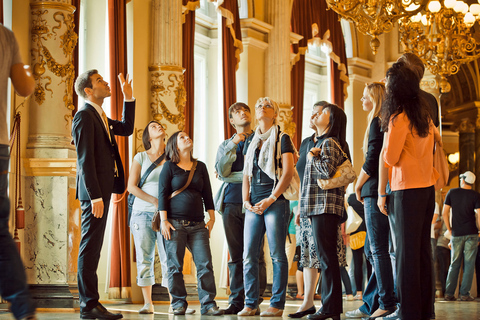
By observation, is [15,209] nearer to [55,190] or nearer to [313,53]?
[55,190]

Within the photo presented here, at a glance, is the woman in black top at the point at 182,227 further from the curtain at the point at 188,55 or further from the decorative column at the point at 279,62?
the decorative column at the point at 279,62

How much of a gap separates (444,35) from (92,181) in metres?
5.99

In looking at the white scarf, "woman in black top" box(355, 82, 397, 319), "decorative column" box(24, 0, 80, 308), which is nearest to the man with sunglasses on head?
the white scarf

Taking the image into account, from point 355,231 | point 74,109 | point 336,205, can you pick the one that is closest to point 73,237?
point 74,109

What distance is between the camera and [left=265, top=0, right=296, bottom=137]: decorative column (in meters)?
9.68

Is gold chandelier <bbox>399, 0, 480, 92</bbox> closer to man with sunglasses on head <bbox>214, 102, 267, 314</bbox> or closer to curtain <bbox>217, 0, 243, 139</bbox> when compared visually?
curtain <bbox>217, 0, 243, 139</bbox>

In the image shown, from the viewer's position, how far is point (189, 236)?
5.09 metres

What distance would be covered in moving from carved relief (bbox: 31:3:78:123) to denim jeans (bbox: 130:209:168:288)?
1045mm

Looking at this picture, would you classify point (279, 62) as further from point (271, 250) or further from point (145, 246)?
point (271, 250)

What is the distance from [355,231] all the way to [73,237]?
364 centimetres

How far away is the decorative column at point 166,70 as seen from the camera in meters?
7.34

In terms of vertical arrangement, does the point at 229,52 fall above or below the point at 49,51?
above

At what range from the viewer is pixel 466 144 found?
1823 centimetres

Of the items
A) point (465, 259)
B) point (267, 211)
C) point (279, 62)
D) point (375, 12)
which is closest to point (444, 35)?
point (375, 12)
